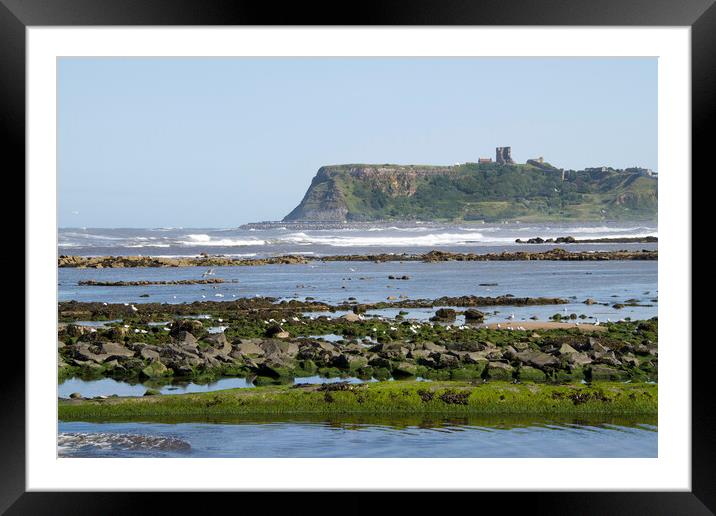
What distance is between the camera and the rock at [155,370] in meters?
10.4

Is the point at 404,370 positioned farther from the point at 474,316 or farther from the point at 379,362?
the point at 474,316

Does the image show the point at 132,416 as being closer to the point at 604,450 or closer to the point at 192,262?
the point at 604,450

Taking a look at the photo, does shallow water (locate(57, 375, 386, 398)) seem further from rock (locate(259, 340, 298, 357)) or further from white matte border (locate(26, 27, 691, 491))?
white matte border (locate(26, 27, 691, 491))

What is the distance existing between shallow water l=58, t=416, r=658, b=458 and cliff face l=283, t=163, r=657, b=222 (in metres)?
37.2

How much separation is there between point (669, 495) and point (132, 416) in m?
5.55

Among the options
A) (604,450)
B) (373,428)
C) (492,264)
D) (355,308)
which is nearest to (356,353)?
(373,428)

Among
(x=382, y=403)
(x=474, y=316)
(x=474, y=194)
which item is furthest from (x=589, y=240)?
(x=382, y=403)

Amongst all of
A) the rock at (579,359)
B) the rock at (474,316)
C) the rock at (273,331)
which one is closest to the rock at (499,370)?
the rock at (579,359)

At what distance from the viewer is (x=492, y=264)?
31.2 m

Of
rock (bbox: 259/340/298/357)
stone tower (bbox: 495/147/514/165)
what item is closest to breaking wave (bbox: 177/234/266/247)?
stone tower (bbox: 495/147/514/165)
